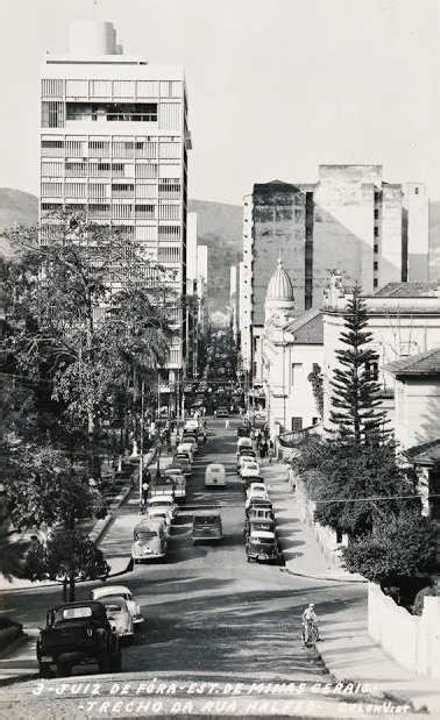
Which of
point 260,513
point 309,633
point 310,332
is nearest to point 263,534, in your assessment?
point 260,513

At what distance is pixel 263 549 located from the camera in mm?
44656

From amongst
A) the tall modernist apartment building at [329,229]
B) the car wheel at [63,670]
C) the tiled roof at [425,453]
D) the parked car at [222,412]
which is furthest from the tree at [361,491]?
the tall modernist apartment building at [329,229]

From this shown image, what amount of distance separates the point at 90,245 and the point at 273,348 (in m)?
48.6

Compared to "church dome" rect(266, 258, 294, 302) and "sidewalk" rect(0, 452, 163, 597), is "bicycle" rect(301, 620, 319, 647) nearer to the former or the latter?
"sidewalk" rect(0, 452, 163, 597)

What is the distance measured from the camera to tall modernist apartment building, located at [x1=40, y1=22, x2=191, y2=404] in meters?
114

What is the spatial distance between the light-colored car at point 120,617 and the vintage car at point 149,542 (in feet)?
44.9

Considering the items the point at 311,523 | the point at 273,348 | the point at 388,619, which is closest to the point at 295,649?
the point at 388,619

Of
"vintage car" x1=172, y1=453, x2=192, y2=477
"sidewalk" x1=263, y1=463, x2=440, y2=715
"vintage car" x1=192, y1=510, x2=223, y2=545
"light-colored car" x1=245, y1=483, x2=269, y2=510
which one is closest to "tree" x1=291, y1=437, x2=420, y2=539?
"sidewalk" x1=263, y1=463, x2=440, y2=715

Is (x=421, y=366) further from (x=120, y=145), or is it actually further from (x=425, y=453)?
(x=120, y=145)

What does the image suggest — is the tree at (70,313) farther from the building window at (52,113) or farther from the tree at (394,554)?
the building window at (52,113)

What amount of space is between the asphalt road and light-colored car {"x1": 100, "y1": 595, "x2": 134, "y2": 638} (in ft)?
1.49

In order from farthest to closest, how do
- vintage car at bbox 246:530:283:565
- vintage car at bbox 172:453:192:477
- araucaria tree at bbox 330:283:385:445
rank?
vintage car at bbox 172:453:192:477, araucaria tree at bbox 330:283:385:445, vintage car at bbox 246:530:283:565

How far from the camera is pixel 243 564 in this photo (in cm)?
4416

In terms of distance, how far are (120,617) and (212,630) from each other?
8.93ft
